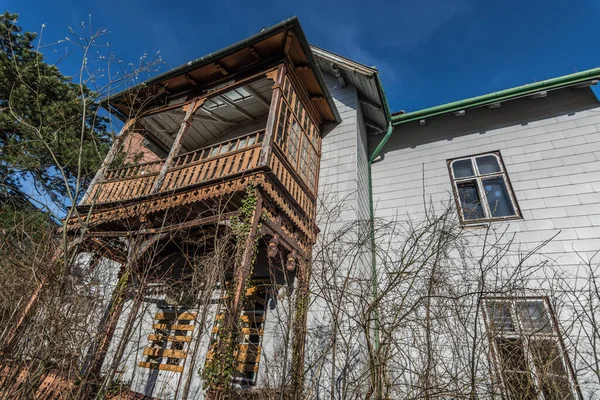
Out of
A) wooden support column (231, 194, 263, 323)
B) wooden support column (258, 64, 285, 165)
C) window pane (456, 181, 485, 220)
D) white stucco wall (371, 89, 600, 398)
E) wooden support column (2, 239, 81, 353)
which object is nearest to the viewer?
wooden support column (2, 239, 81, 353)

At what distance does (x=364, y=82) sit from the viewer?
27.1 feet

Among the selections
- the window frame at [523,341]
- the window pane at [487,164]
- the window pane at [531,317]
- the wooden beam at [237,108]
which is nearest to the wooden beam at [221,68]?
the wooden beam at [237,108]

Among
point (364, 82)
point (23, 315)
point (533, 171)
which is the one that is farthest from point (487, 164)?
point (23, 315)

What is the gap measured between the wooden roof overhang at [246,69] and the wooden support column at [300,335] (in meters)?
4.66

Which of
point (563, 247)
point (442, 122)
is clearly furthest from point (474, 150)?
point (563, 247)

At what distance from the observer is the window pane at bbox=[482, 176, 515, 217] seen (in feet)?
21.2

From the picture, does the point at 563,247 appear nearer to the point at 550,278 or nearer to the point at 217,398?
the point at 550,278

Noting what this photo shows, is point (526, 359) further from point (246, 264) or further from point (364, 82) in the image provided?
point (364, 82)

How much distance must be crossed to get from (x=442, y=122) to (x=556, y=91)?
2.56m

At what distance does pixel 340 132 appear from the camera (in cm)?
805

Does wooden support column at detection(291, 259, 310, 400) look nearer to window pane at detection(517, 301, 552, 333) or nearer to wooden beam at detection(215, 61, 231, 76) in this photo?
window pane at detection(517, 301, 552, 333)

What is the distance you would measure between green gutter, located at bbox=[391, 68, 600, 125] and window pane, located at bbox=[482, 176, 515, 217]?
205cm

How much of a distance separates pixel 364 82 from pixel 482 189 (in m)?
4.08

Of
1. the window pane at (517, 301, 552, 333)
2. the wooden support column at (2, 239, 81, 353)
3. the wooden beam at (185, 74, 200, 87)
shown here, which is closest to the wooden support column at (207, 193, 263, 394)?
the wooden support column at (2, 239, 81, 353)
